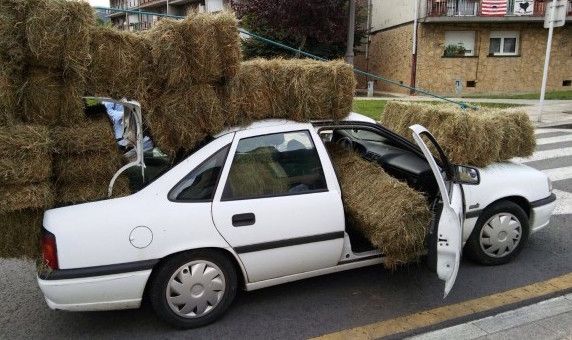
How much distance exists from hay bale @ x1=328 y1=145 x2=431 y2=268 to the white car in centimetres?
13

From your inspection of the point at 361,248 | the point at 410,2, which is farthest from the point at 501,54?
the point at 361,248

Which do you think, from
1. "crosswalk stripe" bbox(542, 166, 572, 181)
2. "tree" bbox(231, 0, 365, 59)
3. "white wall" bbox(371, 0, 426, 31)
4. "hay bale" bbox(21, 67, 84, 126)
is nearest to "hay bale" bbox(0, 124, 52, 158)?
"hay bale" bbox(21, 67, 84, 126)

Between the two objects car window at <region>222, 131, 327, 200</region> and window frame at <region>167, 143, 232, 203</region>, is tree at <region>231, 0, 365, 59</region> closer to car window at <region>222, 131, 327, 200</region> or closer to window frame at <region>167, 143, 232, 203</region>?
car window at <region>222, 131, 327, 200</region>

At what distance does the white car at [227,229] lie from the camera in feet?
9.81

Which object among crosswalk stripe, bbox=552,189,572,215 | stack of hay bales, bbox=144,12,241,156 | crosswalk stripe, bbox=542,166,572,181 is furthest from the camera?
crosswalk stripe, bbox=542,166,572,181

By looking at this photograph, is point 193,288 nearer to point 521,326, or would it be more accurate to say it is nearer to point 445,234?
point 445,234

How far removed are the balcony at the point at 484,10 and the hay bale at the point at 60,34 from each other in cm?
2198

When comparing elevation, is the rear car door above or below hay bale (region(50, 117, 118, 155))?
below

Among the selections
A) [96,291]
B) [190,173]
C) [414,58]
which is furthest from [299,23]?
[96,291]

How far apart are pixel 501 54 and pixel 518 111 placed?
21811 millimetres

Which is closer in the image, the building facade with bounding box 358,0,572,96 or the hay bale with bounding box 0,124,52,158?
the hay bale with bounding box 0,124,52,158

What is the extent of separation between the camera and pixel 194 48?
3229 mm

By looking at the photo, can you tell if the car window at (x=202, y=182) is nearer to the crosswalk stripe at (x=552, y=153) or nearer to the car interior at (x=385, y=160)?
the car interior at (x=385, y=160)

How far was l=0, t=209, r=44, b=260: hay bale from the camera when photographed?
3.05 metres
